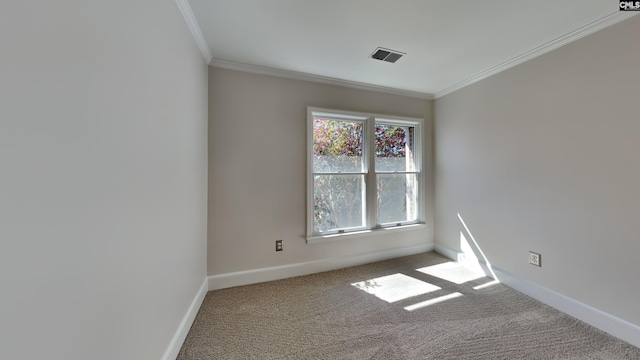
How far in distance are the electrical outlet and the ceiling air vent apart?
2363 millimetres

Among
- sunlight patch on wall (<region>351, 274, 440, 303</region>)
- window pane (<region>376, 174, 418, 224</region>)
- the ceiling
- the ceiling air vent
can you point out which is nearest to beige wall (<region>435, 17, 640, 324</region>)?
the ceiling

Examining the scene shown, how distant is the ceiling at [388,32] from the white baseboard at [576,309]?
222 cm

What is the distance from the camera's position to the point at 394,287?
237cm

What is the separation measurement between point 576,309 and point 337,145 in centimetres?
268

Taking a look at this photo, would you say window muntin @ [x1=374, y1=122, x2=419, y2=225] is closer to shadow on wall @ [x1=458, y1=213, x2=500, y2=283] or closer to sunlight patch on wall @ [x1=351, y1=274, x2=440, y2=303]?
shadow on wall @ [x1=458, y1=213, x2=500, y2=283]

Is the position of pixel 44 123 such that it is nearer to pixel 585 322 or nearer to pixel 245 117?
pixel 245 117

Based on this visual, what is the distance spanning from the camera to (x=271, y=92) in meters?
2.51

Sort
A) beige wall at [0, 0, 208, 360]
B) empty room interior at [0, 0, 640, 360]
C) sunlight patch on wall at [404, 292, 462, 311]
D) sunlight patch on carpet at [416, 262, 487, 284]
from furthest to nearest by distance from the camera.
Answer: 1. sunlight patch on carpet at [416, 262, 487, 284]
2. sunlight patch on wall at [404, 292, 462, 311]
3. empty room interior at [0, 0, 640, 360]
4. beige wall at [0, 0, 208, 360]

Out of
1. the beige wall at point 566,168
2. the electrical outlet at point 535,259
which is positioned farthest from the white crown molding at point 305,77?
the electrical outlet at point 535,259

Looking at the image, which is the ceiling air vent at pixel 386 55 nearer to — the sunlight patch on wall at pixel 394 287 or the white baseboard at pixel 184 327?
the sunlight patch on wall at pixel 394 287

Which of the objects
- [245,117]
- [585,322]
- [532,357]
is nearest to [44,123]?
[245,117]

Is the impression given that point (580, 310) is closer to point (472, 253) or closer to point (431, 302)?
point (472, 253)

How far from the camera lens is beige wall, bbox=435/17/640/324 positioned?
1622 millimetres

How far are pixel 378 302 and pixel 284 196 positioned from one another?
4.79ft
